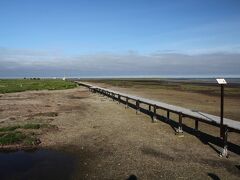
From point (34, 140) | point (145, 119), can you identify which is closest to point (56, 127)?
point (34, 140)

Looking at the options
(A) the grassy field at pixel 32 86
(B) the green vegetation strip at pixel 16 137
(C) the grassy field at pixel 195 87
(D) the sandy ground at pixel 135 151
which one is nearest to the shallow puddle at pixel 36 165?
(D) the sandy ground at pixel 135 151

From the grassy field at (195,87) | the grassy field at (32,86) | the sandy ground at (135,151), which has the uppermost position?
the sandy ground at (135,151)

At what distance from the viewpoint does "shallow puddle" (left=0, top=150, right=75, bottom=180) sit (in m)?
7.54

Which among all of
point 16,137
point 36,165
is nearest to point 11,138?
point 16,137

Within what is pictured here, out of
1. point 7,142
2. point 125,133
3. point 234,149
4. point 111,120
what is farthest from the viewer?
point 111,120

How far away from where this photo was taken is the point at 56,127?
43.6 feet

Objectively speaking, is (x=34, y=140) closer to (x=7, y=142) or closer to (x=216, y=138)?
(x=7, y=142)

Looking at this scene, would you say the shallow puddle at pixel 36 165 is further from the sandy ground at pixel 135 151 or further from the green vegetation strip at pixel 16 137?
the green vegetation strip at pixel 16 137

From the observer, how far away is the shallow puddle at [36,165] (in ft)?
24.7

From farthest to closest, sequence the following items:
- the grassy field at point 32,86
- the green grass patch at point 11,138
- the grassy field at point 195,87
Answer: the grassy field at point 32,86 < the grassy field at point 195,87 < the green grass patch at point 11,138

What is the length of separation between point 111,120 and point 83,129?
2627mm

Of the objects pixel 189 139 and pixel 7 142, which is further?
pixel 189 139

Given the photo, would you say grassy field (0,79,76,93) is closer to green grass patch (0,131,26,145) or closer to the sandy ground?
the sandy ground

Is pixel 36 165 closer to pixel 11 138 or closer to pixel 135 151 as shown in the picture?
pixel 11 138
